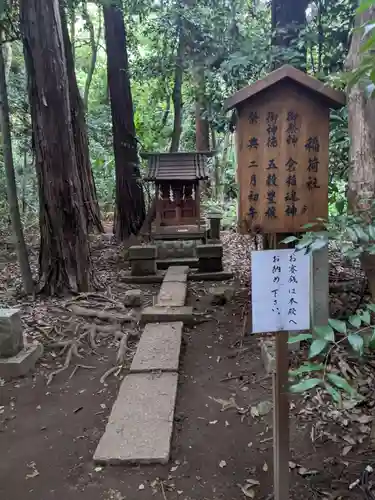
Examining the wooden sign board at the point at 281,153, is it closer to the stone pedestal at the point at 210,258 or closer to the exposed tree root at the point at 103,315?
the exposed tree root at the point at 103,315

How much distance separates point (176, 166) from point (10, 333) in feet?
17.2

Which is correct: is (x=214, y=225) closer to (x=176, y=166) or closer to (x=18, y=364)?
(x=176, y=166)

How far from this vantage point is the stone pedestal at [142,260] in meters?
7.16

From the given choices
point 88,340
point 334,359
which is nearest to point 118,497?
point 334,359

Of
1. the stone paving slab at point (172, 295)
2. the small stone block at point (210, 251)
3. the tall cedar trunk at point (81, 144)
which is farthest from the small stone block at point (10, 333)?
the tall cedar trunk at point (81, 144)

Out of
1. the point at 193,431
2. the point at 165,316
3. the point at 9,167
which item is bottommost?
the point at 193,431

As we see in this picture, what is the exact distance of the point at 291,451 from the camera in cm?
283

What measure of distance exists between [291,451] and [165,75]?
7.22 metres

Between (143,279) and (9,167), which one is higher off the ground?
A: (9,167)

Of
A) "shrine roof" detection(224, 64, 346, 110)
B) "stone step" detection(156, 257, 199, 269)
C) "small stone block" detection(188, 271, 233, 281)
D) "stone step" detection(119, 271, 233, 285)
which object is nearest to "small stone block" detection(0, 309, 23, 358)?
"shrine roof" detection(224, 64, 346, 110)

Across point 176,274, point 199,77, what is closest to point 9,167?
point 199,77

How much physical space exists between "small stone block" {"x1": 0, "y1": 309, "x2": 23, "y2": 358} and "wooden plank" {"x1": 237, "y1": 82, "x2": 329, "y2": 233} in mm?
2459

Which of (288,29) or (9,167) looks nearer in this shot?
(288,29)

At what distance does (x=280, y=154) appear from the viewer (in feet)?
8.51
